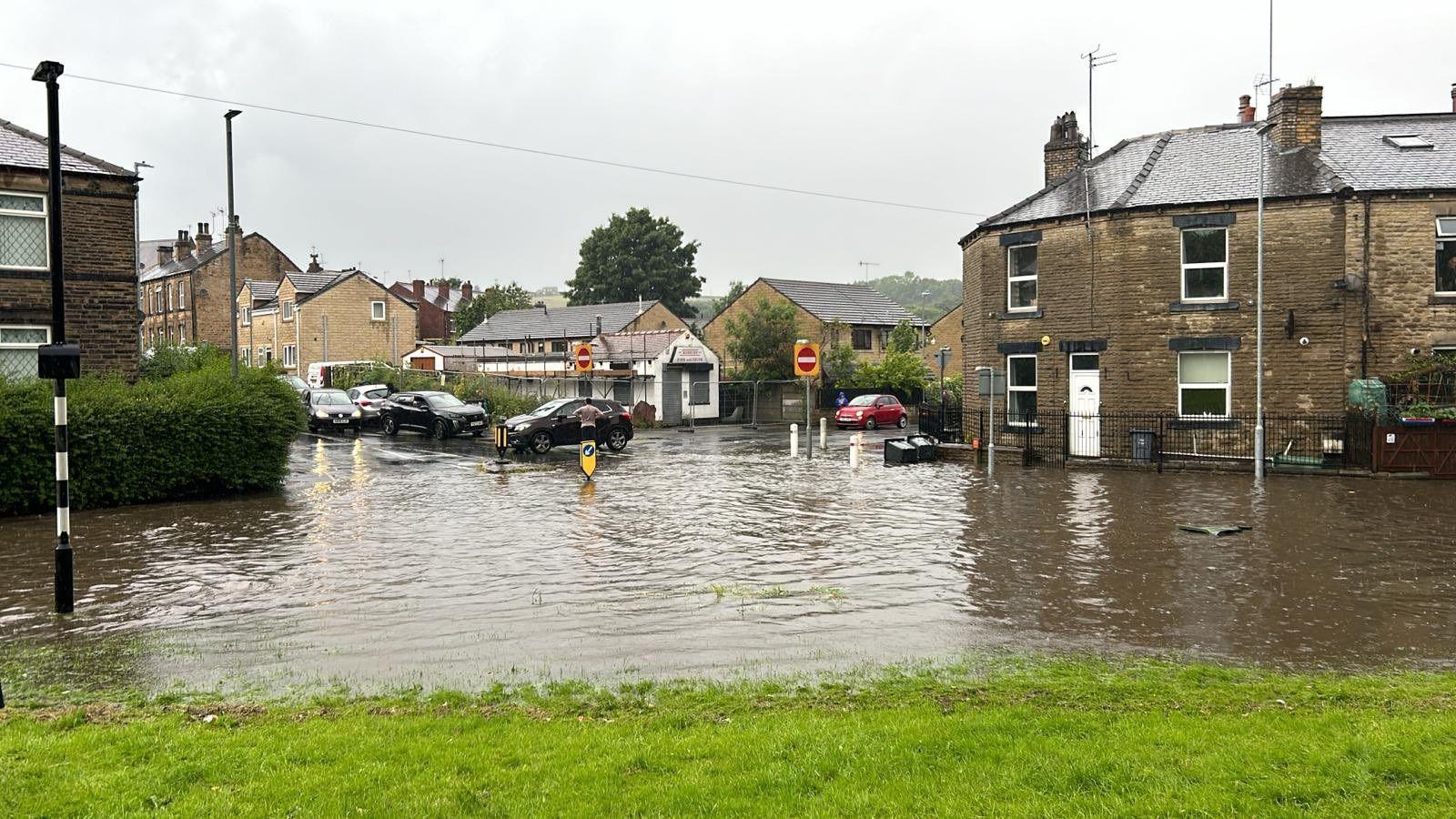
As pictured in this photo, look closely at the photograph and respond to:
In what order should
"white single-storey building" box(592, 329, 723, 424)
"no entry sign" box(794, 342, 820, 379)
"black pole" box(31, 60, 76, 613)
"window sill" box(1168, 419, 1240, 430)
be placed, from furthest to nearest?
"white single-storey building" box(592, 329, 723, 424) → "no entry sign" box(794, 342, 820, 379) → "window sill" box(1168, 419, 1240, 430) → "black pole" box(31, 60, 76, 613)

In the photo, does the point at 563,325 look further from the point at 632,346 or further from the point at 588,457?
the point at 588,457

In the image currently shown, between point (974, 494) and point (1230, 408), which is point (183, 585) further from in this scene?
point (1230, 408)

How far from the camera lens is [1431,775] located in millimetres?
5156

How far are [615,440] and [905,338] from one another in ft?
98.2

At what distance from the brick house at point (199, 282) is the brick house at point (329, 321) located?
2284 millimetres

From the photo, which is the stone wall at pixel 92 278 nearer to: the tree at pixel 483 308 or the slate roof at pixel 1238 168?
the slate roof at pixel 1238 168

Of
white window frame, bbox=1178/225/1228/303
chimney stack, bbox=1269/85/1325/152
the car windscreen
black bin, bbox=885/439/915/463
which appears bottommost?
black bin, bbox=885/439/915/463

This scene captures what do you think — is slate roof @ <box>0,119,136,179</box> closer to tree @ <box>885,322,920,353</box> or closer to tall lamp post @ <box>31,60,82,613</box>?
tall lamp post @ <box>31,60,82,613</box>

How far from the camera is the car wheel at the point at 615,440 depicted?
3127 cm

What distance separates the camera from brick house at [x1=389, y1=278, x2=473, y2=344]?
84.0 meters

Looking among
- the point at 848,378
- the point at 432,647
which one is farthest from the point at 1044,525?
the point at 848,378

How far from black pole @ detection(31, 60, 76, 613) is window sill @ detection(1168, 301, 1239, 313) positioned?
23.2 m

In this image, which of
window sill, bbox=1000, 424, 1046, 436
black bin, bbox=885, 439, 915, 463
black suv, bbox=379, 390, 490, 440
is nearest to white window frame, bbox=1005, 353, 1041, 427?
window sill, bbox=1000, 424, 1046, 436

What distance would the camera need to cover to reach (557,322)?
65312 mm
